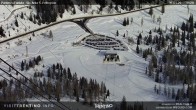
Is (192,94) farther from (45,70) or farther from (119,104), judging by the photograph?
(45,70)

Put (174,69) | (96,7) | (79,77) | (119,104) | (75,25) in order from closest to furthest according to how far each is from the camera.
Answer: (119,104), (79,77), (174,69), (75,25), (96,7)

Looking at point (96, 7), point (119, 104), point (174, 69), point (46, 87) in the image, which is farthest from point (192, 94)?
point (96, 7)

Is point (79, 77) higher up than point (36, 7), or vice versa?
point (36, 7)

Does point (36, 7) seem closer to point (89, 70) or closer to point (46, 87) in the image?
point (89, 70)

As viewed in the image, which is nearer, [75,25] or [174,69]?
[174,69]

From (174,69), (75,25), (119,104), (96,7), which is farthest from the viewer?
(96,7)

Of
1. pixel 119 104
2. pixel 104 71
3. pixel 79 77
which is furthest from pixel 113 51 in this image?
pixel 119 104
